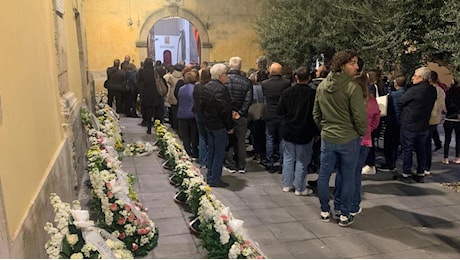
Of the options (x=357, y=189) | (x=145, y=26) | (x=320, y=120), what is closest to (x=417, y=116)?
(x=357, y=189)

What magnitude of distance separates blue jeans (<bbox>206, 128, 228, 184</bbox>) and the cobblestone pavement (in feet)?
0.76

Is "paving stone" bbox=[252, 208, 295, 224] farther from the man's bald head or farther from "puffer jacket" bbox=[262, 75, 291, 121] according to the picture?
the man's bald head

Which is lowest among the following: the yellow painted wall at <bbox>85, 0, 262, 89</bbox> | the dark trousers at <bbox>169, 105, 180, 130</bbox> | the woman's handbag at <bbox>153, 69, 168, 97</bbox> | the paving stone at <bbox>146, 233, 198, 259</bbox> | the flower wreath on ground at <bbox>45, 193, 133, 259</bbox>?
the paving stone at <bbox>146, 233, 198, 259</bbox>

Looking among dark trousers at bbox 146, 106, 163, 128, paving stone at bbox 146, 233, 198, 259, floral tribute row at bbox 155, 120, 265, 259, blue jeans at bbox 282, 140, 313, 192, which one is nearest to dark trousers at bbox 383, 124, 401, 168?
blue jeans at bbox 282, 140, 313, 192

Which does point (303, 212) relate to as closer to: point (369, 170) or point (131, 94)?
point (369, 170)

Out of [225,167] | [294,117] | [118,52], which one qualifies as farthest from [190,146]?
[118,52]

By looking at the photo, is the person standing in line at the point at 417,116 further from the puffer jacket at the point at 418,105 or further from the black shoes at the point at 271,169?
the black shoes at the point at 271,169

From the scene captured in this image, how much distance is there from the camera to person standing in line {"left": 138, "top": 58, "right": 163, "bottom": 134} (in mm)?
8773

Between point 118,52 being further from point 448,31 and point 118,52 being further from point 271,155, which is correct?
point 448,31

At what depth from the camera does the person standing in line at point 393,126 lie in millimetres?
6004

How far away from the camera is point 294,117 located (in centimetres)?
512

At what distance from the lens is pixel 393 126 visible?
20.9ft

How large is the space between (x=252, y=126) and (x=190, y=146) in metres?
1.22

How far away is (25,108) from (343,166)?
3023 millimetres
